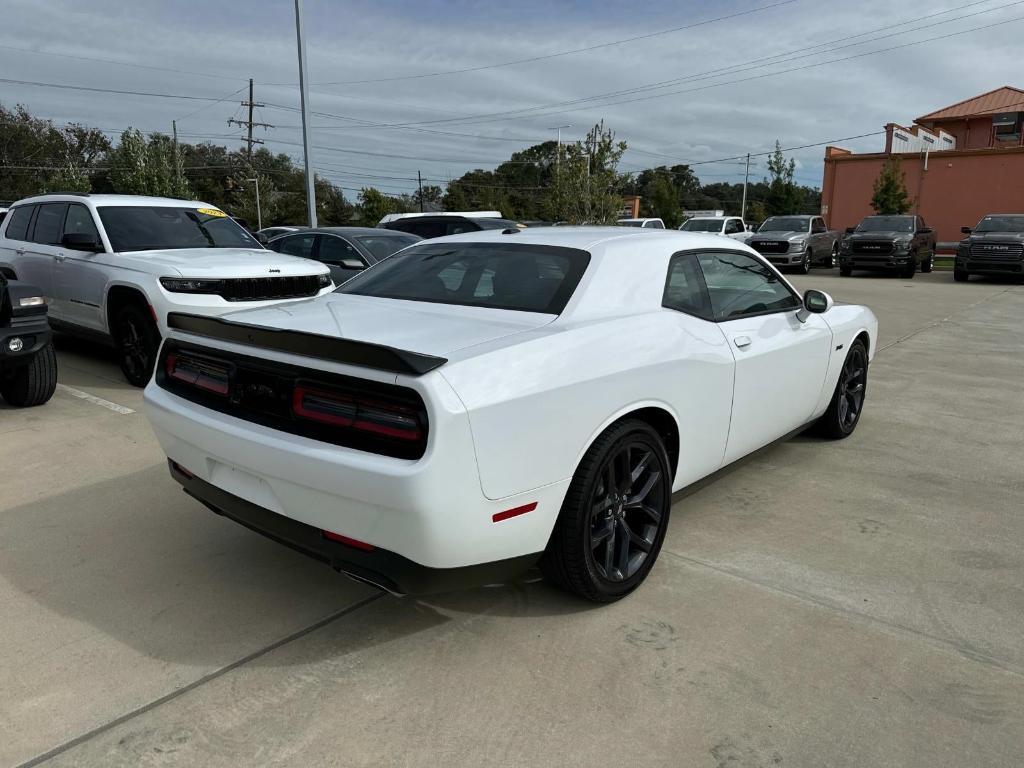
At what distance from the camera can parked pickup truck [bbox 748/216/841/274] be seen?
22328 mm

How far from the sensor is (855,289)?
58.9 feet

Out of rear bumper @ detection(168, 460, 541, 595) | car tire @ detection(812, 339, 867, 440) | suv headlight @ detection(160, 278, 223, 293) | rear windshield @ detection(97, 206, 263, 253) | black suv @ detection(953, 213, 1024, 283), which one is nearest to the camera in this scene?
rear bumper @ detection(168, 460, 541, 595)

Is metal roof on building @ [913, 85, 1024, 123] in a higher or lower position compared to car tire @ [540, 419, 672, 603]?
higher

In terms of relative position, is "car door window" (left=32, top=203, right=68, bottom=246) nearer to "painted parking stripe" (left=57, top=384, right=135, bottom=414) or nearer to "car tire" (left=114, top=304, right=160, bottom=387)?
"car tire" (left=114, top=304, right=160, bottom=387)

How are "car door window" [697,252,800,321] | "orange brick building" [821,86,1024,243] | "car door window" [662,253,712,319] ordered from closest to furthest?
"car door window" [662,253,712,319], "car door window" [697,252,800,321], "orange brick building" [821,86,1024,243]

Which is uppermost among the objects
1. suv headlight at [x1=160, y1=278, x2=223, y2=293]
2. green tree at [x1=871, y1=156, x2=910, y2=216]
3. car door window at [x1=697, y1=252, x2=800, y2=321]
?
green tree at [x1=871, y1=156, x2=910, y2=216]

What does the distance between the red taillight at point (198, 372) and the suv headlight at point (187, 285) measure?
3.50 metres

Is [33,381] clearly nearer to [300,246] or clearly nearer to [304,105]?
[300,246]

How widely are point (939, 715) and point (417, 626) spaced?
1.81 metres

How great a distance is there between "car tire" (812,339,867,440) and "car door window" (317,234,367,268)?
20.7 feet

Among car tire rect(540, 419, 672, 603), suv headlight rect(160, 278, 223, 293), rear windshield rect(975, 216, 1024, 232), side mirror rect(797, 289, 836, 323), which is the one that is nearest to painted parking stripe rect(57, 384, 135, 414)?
suv headlight rect(160, 278, 223, 293)

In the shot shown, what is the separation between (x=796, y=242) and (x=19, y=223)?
19784 millimetres

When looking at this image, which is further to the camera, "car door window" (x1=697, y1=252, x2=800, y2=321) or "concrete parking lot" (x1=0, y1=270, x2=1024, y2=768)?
"car door window" (x1=697, y1=252, x2=800, y2=321)

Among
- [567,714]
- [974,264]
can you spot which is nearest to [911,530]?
[567,714]
